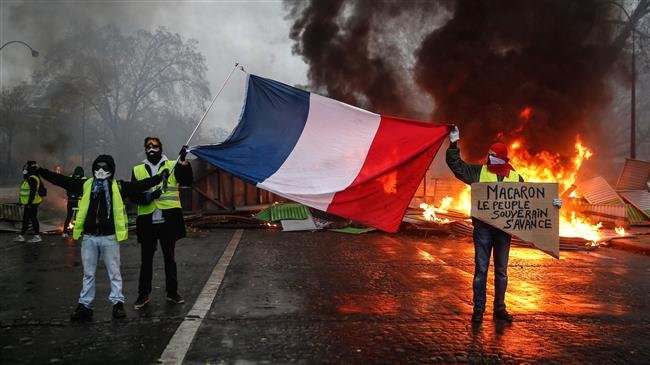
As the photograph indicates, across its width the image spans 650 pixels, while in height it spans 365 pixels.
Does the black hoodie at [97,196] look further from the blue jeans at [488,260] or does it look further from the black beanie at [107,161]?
the blue jeans at [488,260]

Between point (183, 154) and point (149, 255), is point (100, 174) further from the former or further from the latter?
point (149, 255)

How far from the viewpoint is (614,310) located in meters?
5.50

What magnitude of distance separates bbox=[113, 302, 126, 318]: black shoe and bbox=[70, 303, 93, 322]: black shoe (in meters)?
0.22

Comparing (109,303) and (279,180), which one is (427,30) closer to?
(279,180)

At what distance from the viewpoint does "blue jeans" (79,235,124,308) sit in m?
4.85

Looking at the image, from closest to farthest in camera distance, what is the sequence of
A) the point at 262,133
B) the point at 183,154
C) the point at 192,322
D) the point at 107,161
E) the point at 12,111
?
the point at 192,322 → the point at 107,161 → the point at 183,154 → the point at 262,133 → the point at 12,111

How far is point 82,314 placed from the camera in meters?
4.79

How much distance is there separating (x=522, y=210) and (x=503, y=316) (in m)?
1.12

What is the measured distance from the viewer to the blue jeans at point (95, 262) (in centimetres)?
485

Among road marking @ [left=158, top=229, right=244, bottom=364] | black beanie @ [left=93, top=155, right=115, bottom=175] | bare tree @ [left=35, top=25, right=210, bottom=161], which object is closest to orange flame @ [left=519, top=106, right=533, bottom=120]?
road marking @ [left=158, top=229, right=244, bottom=364]

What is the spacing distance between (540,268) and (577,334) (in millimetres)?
3635

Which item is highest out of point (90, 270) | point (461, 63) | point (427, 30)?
point (427, 30)

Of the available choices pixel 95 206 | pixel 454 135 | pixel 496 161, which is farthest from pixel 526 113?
pixel 95 206

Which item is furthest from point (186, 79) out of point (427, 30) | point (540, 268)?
point (540, 268)
